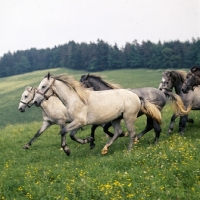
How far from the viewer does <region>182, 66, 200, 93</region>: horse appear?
38.2 feet

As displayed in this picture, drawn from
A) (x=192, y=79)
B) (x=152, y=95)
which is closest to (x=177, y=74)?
(x=192, y=79)

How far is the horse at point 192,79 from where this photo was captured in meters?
11.7

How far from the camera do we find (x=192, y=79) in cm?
1166

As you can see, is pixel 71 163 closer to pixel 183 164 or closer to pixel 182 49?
pixel 183 164

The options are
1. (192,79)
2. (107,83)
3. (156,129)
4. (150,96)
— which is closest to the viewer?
(156,129)

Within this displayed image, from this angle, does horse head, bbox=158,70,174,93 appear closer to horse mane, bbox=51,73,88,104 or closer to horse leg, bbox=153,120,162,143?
horse leg, bbox=153,120,162,143

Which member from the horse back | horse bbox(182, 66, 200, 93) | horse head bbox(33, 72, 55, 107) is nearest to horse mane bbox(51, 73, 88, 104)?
horse head bbox(33, 72, 55, 107)

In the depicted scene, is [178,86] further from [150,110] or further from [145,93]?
[150,110]

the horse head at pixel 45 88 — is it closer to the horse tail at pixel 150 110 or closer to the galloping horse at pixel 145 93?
the galloping horse at pixel 145 93

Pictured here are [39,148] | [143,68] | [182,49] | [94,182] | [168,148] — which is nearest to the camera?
[94,182]

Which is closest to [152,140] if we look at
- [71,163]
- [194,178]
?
[71,163]

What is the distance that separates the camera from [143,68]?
90.4m

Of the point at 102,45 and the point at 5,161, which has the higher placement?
the point at 102,45

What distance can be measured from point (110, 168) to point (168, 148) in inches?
74.3
